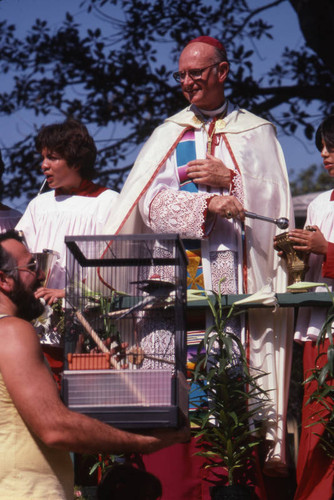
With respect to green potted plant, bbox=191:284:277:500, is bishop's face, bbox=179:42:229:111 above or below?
above

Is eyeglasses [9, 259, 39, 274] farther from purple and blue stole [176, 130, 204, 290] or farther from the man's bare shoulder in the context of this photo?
purple and blue stole [176, 130, 204, 290]

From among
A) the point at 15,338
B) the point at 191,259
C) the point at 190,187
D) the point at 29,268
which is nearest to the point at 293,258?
the point at 191,259

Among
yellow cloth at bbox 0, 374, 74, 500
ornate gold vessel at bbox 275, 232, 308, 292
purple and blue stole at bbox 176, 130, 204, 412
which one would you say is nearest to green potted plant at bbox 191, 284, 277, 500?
purple and blue stole at bbox 176, 130, 204, 412

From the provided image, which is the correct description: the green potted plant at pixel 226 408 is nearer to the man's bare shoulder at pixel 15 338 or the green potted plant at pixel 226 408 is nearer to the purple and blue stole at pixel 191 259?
the purple and blue stole at pixel 191 259

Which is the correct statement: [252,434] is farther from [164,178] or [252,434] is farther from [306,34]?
[306,34]

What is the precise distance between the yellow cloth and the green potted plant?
1.63m

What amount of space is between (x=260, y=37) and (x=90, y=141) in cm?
534

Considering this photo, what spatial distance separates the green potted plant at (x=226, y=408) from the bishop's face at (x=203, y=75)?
1.46m

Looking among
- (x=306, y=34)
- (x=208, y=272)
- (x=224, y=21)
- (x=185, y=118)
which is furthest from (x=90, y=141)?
(x=224, y=21)

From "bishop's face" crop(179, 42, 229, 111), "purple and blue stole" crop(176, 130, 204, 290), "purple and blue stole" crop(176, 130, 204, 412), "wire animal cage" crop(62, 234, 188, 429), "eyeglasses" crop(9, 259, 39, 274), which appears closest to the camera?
"wire animal cage" crop(62, 234, 188, 429)

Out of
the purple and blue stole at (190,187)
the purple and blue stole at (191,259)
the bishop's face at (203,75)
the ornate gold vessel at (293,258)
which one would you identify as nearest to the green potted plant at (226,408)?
the purple and blue stole at (191,259)

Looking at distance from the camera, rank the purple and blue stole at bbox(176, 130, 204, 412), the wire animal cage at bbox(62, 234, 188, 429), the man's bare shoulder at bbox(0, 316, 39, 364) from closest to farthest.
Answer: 1. the man's bare shoulder at bbox(0, 316, 39, 364)
2. the wire animal cage at bbox(62, 234, 188, 429)
3. the purple and blue stole at bbox(176, 130, 204, 412)

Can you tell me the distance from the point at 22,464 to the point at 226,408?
184 cm

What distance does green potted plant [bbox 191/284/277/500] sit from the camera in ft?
18.6
